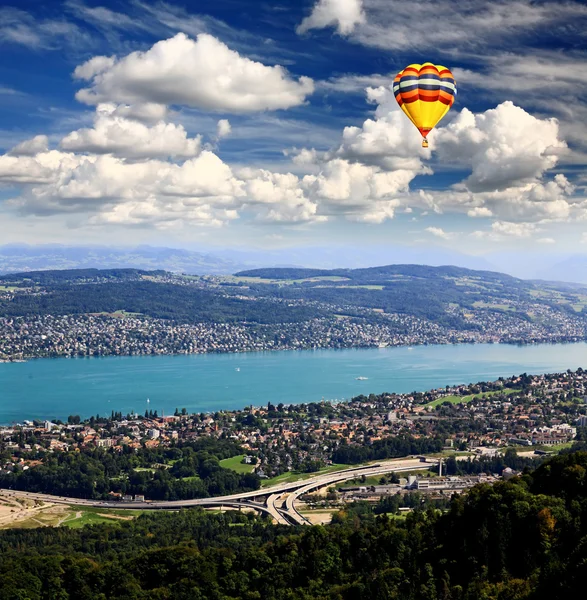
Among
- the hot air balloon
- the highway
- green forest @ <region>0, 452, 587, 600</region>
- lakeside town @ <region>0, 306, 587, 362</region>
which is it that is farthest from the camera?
lakeside town @ <region>0, 306, 587, 362</region>

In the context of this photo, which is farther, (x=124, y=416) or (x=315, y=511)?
(x=124, y=416)

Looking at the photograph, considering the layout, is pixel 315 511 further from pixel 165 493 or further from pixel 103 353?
pixel 103 353

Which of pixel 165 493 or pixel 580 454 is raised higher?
pixel 580 454

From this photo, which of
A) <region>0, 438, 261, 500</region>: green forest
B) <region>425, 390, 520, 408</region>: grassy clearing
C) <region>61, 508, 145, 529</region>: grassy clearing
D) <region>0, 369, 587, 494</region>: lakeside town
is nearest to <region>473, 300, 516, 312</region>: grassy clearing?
<region>425, 390, 520, 408</region>: grassy clearing

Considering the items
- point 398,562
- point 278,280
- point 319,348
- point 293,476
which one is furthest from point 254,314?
point 398,562

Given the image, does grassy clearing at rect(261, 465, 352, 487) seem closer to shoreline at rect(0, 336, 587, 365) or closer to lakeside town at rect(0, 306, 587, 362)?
shoreline at rect(0, 336, 587, 365)

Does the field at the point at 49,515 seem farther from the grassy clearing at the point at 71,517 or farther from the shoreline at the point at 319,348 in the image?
the shoreline at the point at 319,348

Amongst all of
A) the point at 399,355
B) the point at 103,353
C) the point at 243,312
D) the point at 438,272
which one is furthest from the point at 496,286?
the point at 103,353
